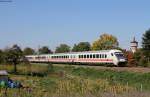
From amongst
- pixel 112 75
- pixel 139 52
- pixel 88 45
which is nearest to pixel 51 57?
pixel 139 52

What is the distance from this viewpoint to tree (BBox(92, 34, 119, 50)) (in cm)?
13888

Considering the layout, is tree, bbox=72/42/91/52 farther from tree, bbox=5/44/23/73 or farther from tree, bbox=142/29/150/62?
tree, bbox=5/44/23/73

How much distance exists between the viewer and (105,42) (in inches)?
5507

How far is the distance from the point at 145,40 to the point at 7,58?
27376 millimetres

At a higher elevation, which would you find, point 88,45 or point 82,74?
point 88,45

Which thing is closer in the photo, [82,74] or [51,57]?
[82,74]

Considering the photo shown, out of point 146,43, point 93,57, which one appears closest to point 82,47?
point 146,43

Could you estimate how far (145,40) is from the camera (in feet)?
284

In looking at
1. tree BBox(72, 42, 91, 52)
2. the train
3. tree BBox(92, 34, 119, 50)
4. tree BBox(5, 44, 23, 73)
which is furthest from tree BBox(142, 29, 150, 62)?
tree BBox(72, 42, 91, 52)

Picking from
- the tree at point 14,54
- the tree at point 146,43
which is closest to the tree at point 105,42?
the tree at point 146,43

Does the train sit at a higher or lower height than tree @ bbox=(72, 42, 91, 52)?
lower

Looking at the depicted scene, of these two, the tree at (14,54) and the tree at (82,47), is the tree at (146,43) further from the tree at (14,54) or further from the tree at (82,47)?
the tree at (82,47)

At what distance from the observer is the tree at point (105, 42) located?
138875 millimetres

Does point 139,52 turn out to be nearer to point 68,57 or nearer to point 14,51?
point 68,57
